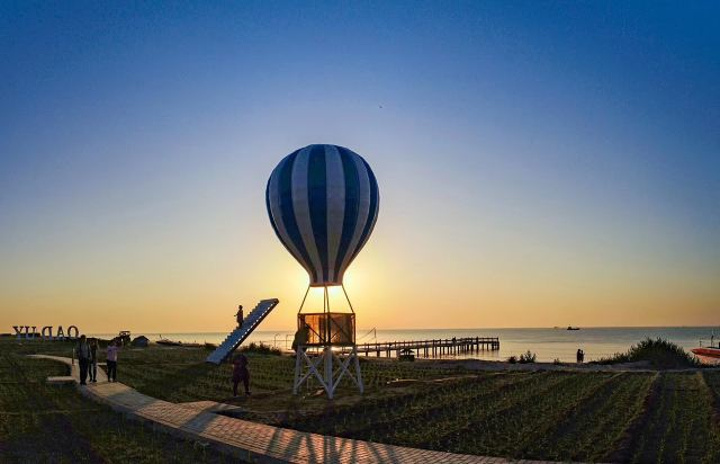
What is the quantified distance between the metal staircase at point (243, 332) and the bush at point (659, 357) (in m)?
22.5

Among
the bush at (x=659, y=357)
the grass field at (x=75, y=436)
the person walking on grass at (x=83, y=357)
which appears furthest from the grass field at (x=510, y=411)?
the bush at (x=659, y=357)

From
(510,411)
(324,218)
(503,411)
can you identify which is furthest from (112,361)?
(510,411)

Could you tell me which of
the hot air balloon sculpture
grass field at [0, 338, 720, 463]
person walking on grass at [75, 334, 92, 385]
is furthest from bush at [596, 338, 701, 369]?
person walking on grass at [75, 334, 92, 385]

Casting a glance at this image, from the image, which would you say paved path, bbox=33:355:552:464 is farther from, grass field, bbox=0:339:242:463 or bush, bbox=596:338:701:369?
bush, bbox=596:338:701:369

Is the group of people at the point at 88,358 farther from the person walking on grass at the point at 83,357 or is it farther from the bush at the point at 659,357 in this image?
the bush at the point at 659,357

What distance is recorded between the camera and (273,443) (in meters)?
12.2

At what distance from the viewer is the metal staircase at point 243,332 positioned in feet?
118

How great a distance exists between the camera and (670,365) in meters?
40.3

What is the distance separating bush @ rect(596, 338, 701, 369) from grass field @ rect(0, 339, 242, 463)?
112ft

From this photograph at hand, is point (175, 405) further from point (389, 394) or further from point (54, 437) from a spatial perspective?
point (389, 394)

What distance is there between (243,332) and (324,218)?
1923cm

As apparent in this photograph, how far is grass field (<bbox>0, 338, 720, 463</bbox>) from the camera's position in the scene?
12562mm

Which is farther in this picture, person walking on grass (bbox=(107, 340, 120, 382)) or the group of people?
person walking on grass (bbox=(107, 340, 120, 382))

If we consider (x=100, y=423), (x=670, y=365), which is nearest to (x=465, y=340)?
(x=670, y=365)
